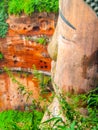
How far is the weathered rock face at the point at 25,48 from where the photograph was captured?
5.84 meters

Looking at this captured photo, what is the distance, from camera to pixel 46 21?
574cm

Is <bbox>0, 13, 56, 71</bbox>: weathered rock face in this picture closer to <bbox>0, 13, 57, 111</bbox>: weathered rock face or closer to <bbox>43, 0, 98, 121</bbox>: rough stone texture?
<bbox>0, 13, 57, 111</bbox>: weathered rock face

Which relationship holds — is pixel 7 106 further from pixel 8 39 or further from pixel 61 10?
pixel 61 10

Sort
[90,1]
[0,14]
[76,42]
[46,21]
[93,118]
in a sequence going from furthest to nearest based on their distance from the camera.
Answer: [0,14], [46,21], [76,42], [90,1], [93,118]

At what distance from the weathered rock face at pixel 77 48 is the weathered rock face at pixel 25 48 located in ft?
9.11

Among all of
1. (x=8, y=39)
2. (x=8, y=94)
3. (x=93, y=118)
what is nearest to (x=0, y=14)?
(x=8, y=39)

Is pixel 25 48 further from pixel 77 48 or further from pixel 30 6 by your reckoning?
pixel 77 48

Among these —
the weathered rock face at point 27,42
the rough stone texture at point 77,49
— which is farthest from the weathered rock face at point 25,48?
the rough stone texture at point 77,49

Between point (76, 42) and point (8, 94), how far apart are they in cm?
446

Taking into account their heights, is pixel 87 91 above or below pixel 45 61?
above

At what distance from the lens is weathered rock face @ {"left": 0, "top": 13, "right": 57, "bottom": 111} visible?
5836 millimetres

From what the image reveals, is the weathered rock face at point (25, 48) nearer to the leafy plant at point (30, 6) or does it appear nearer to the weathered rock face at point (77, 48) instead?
the leafy plant at point (30, 6)

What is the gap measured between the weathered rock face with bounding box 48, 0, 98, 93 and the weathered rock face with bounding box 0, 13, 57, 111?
2778 millimetres

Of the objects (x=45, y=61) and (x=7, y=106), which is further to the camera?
(x=7, y=106)
